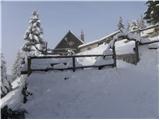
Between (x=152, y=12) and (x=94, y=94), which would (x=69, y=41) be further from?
(x=94, y=94)

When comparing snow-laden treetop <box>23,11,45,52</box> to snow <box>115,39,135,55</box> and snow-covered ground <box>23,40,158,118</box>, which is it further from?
snow-covered ground <box>23,40,158,118</box>

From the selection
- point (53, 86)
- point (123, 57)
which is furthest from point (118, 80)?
point (123, 57)

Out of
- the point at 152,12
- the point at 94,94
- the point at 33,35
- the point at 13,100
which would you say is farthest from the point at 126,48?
the point at 33,35

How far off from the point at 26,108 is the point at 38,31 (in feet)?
114

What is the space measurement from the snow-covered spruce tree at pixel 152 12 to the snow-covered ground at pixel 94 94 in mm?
13606

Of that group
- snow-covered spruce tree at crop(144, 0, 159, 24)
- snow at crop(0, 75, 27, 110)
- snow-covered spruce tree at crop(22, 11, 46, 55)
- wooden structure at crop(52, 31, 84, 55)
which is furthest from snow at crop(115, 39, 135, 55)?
wooden structure at crop(52, 31, 84, 55)

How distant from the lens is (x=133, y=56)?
891 inches

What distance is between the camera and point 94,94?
608 inches

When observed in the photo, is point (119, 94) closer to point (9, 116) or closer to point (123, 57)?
point (9, 116)

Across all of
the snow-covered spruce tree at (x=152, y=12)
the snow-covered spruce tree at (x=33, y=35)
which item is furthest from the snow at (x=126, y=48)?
the snow-covered spruce tree at (x=33, y=35)

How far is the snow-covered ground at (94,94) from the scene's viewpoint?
13.4 m

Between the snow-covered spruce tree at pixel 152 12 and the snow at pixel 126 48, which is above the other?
the snow-covered spruce tree at pixel 152 12

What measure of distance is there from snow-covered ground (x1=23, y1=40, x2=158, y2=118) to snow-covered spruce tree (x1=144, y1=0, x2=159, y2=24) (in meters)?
13.6

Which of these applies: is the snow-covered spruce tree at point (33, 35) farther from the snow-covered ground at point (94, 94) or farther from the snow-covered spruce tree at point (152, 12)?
the snow-covered ground at point (94, 94)
